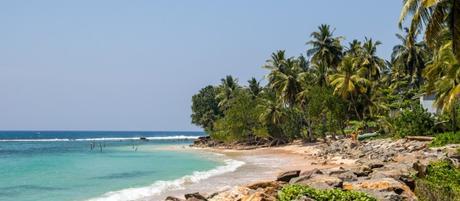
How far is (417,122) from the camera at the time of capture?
3788cm

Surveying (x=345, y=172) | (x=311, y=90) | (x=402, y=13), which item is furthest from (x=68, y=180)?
(x=311, y=90)

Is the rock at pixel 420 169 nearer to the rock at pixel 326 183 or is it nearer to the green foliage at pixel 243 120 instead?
the rock at pixel 326 183

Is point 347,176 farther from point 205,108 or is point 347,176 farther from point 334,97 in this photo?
point 205,108

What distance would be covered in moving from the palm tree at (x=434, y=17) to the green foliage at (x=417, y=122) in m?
20.4

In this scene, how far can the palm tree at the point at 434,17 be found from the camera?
17266 millimetres

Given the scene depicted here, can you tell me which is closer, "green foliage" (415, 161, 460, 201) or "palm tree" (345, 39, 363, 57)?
"green foliage" (415, 161, 460, 201)

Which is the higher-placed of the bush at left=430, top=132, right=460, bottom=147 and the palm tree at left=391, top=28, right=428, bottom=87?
the palm tree at left=391, top=28, right=428, bottom=87

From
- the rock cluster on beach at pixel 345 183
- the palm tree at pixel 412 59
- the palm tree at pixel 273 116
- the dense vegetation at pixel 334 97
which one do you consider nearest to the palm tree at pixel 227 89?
the dense vegetation at pixel 334 97

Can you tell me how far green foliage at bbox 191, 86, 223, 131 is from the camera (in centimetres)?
8644

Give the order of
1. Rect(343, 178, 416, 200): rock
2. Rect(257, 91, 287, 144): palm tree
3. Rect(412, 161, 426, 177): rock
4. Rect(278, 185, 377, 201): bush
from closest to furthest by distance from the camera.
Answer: Rect(278, 185, 377, 201): bush
Rect(343, 178, 416, 200): rock
Rect(412, 161, 426, 177): rock
Rect(257, 91, 287, 144): palm tree

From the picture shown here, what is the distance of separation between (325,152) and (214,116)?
46.6 meters

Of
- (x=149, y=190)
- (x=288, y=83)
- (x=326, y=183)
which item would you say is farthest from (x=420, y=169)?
(x=288, y=83)

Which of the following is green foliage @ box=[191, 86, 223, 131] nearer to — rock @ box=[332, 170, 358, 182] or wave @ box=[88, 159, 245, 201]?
wave @ box=[88, 159, 245, 201]

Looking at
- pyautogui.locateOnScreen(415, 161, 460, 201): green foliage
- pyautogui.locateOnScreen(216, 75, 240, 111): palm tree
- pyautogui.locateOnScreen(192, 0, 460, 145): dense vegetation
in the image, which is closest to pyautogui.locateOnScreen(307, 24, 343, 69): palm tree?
pyautogui.locateOnScreen(192, 0, 460, 145): dense vegetation
